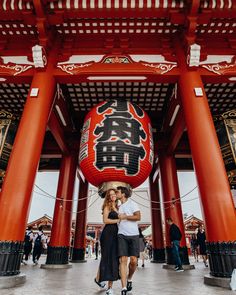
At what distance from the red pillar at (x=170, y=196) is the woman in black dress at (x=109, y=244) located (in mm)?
5032

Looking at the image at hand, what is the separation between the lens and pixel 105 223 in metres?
3.46

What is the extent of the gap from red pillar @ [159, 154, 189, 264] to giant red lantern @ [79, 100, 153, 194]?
322 cm

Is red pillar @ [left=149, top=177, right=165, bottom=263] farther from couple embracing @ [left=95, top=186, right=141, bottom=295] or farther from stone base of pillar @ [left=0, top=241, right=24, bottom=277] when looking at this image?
couple embracing @ [left=95, top=186, right=141, bottom=295]

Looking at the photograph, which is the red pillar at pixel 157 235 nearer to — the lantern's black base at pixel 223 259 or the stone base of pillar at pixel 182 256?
the stone base of pillar at pixel 182 256

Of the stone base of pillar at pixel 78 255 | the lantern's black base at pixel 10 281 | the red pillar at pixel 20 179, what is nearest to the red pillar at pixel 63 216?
the stone base of pillar at pixel 78 255

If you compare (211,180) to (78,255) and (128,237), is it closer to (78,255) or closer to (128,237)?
(128,237)

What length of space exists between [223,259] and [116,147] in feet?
9.64

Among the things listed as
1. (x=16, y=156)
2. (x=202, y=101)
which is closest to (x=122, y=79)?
(x=202, y=101)

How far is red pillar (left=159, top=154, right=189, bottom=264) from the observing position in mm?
8427

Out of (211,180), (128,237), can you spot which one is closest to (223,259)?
(211,180)

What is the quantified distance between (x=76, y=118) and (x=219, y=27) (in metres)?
5.78

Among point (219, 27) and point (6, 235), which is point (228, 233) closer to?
point (6, 235)

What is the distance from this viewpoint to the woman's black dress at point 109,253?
3.32 metres

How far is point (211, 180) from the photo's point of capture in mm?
4551
